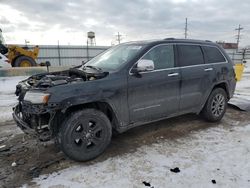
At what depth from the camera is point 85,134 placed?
11.3ft

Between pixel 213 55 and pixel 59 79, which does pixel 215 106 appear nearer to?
pixel 213 55

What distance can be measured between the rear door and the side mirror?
3.05ft

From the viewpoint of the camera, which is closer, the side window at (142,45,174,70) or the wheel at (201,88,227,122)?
the side window at (142,45,174,70)

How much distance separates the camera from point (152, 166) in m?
3.39

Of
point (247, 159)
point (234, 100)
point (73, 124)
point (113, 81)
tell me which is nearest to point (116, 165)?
point (73, 124)

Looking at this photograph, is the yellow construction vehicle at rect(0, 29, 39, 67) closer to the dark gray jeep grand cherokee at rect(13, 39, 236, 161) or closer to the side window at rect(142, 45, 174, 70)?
the dark gray jeep grand cherokee at rect(13, 39, 236, 161)

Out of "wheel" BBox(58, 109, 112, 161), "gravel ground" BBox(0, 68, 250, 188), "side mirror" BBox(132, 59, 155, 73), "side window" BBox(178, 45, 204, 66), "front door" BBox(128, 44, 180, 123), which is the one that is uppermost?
"side window" BBox(178, 45, 204, 66)

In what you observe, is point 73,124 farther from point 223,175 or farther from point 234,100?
point 234,100

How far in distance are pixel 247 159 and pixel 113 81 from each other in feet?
7.74

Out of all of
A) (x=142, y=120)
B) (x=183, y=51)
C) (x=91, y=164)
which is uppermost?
(x=183, y=51)

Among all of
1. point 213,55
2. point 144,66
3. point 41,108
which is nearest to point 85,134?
point 41,108

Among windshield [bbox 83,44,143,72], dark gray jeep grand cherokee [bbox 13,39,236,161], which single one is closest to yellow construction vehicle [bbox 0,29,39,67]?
windshield [bbox 83,44,143,72]

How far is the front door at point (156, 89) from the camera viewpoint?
3.85 metres

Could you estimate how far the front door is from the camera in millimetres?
3854
